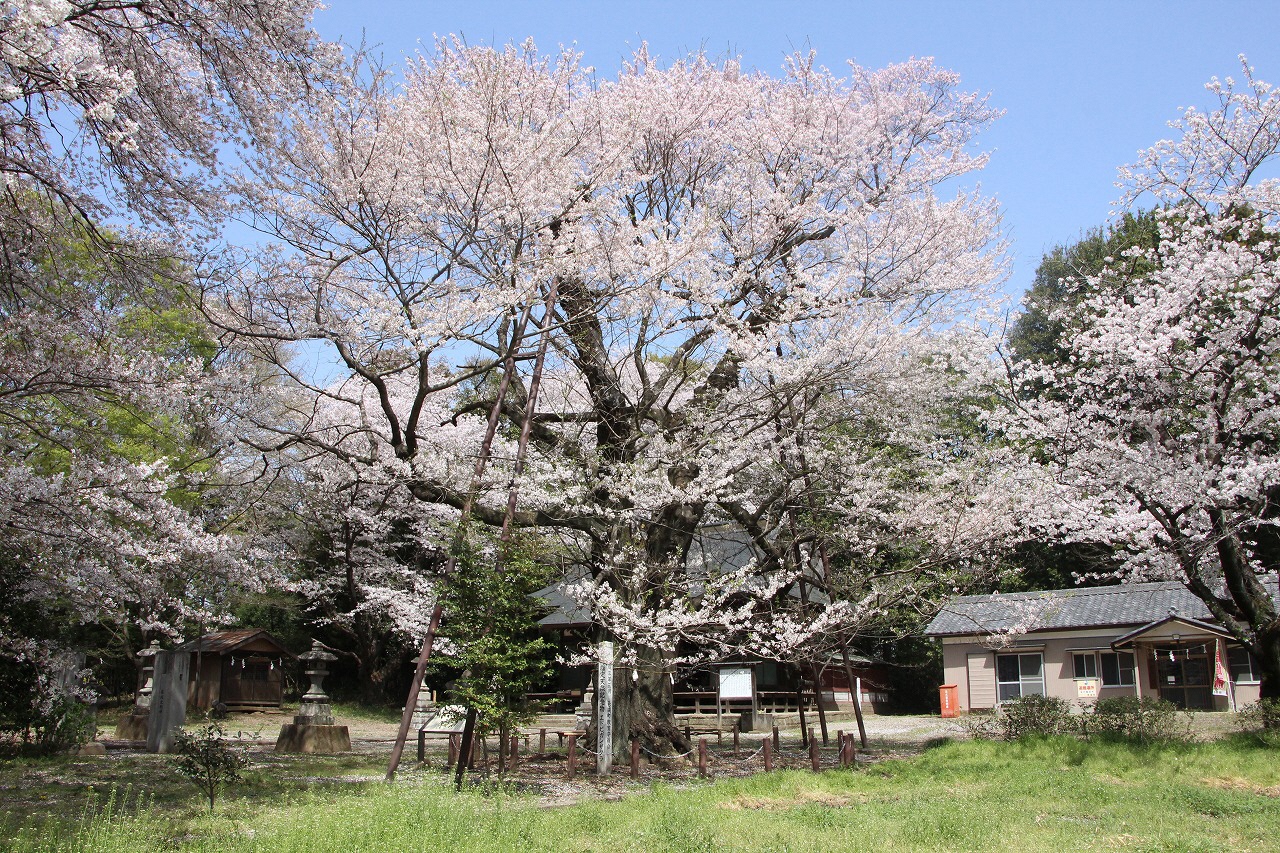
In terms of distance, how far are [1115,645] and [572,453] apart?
672 inches

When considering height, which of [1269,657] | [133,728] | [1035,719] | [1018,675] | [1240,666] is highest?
[1269,657]

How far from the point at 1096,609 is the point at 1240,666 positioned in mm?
3535

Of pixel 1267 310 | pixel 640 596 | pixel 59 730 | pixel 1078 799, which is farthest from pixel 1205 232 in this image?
pixel 59 730

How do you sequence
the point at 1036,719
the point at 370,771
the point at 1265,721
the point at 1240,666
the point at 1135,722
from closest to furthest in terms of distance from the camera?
the point at 370,771, the point at 1265,721, the point at 1135,722, the point at 1036,719, the point at 1240,666

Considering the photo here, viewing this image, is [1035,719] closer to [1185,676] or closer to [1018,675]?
[1018,675]

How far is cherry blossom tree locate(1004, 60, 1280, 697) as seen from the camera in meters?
11.6

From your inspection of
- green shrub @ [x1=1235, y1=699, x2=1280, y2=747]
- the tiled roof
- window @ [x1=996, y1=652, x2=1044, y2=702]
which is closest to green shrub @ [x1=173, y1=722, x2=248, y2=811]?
green shrub @ [x1=1235, y1=699, x2=1280, y2=747]

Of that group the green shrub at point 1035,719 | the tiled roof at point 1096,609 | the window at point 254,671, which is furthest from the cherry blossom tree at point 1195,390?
the window at point 254,671

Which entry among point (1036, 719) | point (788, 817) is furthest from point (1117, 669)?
point (788, 817)

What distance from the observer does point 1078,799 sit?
8.63 m

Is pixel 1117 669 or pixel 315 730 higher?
pixel 1117 669

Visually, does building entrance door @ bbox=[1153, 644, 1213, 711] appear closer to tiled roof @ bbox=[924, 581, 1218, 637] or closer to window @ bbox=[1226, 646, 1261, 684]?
window @ bbox=[1226, 646, 1261, 684]

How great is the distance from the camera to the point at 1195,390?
41.3ft

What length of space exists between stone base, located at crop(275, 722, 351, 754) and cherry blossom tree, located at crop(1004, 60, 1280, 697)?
1244 cm
